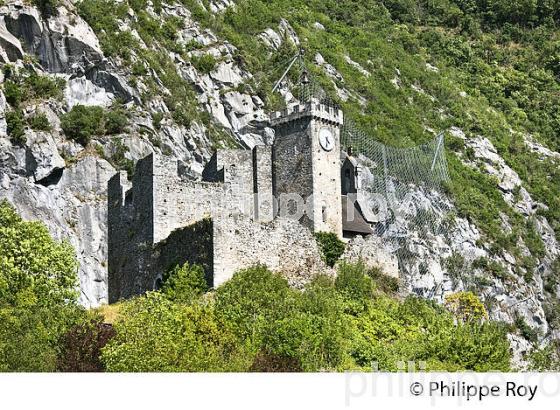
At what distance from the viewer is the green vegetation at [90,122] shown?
6781cm

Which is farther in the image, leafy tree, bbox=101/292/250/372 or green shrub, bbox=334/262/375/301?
green shrub, bbox=334/262/375/301

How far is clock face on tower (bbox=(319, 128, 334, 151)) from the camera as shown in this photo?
5672 centimetres

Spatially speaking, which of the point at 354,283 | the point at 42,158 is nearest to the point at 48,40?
the point at 42,158

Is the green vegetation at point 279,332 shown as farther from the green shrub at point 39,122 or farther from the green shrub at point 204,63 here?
the green shrub at point 204,63

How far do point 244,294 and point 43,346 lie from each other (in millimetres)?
8722

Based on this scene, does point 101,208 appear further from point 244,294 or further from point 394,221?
point 394,221

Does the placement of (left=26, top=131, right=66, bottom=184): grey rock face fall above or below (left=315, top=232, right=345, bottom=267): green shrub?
above

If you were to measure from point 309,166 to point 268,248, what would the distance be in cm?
712

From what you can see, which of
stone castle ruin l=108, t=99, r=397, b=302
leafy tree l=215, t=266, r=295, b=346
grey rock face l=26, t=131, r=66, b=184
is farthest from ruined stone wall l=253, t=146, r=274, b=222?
grey rock face l=26, t=131, r=66, b=184

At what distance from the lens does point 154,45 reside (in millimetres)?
84438

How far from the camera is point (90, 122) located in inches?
2712

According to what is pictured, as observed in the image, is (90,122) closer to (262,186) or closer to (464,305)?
(262,186)

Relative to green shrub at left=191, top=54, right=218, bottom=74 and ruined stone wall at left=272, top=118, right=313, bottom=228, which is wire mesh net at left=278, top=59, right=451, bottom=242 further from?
ruined stone wall at left=272, top=118, right=313, bottom=228

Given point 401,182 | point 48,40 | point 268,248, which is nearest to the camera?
point 268,248
